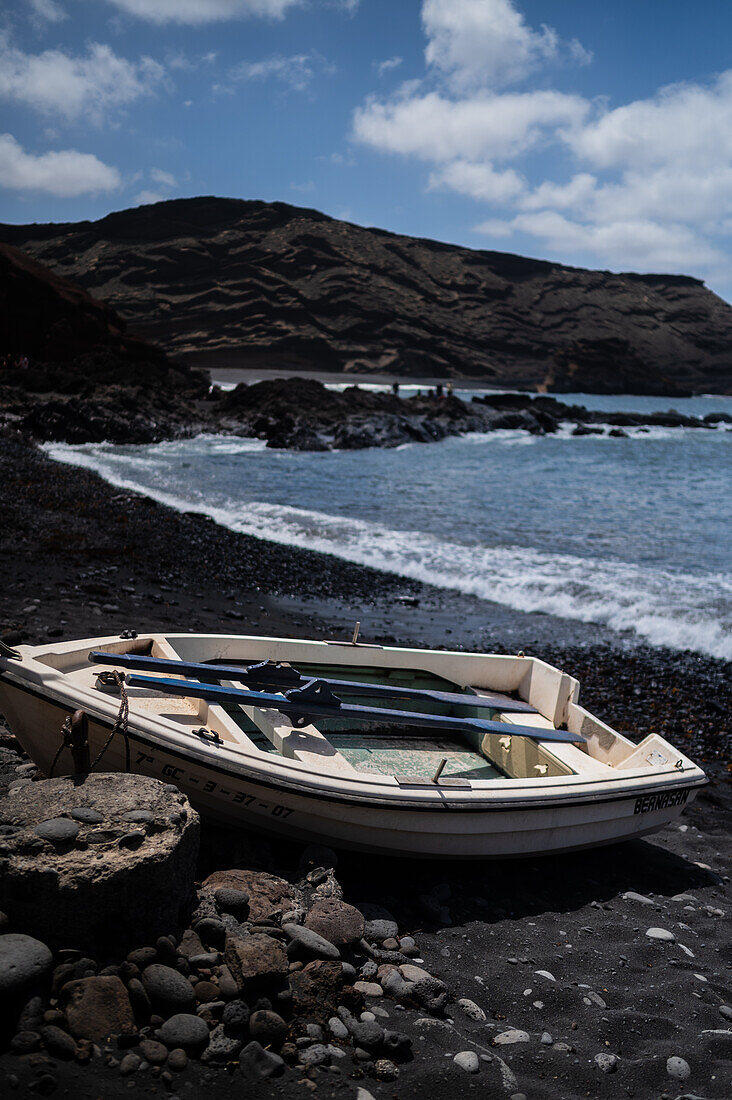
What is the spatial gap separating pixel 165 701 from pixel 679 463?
147 ft

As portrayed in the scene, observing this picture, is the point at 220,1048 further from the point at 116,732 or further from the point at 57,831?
the point at 116,732

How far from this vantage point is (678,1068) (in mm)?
3773

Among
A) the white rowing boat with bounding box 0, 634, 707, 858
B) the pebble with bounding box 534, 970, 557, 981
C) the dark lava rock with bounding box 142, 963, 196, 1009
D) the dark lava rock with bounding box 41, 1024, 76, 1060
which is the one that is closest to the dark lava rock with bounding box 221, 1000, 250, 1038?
the dark lava rock with bounding box 142, 963, 196, 1009

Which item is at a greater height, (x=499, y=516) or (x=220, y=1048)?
(x=499, y=516)

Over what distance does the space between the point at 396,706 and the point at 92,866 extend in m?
3.94

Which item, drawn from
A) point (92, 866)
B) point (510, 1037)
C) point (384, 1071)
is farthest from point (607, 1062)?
point (92, 866)

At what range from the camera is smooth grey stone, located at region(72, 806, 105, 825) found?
148 inches

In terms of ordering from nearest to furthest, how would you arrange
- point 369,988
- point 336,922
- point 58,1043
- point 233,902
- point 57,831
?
point 58,1043 < point 57,831 < point 369,988 < point 233,902 < point 336,922

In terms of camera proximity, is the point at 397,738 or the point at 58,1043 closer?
the point at 58,1043

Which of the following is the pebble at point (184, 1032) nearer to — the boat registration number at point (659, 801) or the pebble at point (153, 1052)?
the pebble at point (153, 1052)

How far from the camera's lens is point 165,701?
5.75 m

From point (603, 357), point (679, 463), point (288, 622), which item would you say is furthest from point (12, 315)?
point (603, 357)

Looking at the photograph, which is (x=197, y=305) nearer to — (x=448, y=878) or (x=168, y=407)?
(x=168, y=407)

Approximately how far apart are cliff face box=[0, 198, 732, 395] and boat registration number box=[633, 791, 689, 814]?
144189 mm
